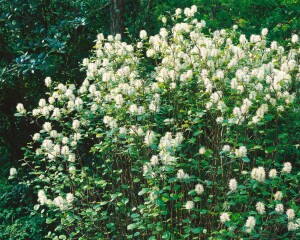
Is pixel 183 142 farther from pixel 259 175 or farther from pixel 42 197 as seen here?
pixel 42 197

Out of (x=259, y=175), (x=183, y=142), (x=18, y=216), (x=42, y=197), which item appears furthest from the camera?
(x=18, y=216)

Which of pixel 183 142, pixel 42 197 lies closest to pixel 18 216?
pixel 42 197

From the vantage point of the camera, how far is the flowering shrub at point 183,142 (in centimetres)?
335

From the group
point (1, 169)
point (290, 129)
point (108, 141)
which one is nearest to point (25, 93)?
point (1, 169)

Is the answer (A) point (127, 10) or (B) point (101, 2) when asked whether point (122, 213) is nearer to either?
(B) point (101, 2)

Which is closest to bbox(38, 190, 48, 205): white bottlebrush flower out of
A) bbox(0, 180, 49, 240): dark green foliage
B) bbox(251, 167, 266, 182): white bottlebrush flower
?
bbox(0, 180, 49, 240): dark green foliage

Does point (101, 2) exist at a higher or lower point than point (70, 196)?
higher

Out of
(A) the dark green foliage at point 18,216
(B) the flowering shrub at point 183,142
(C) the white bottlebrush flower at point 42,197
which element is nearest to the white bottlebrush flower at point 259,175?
(B) the flowering shrub at point 183,142

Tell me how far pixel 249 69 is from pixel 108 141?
1418 mm

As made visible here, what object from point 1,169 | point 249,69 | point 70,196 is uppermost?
point 249,69

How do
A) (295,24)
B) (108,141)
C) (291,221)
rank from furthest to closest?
1. (295,24)
2. (108,141)
3. (291,221)

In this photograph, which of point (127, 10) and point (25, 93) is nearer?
point (25, 93)

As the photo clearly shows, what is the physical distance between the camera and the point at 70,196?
3424mm

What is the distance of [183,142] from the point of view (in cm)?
393
